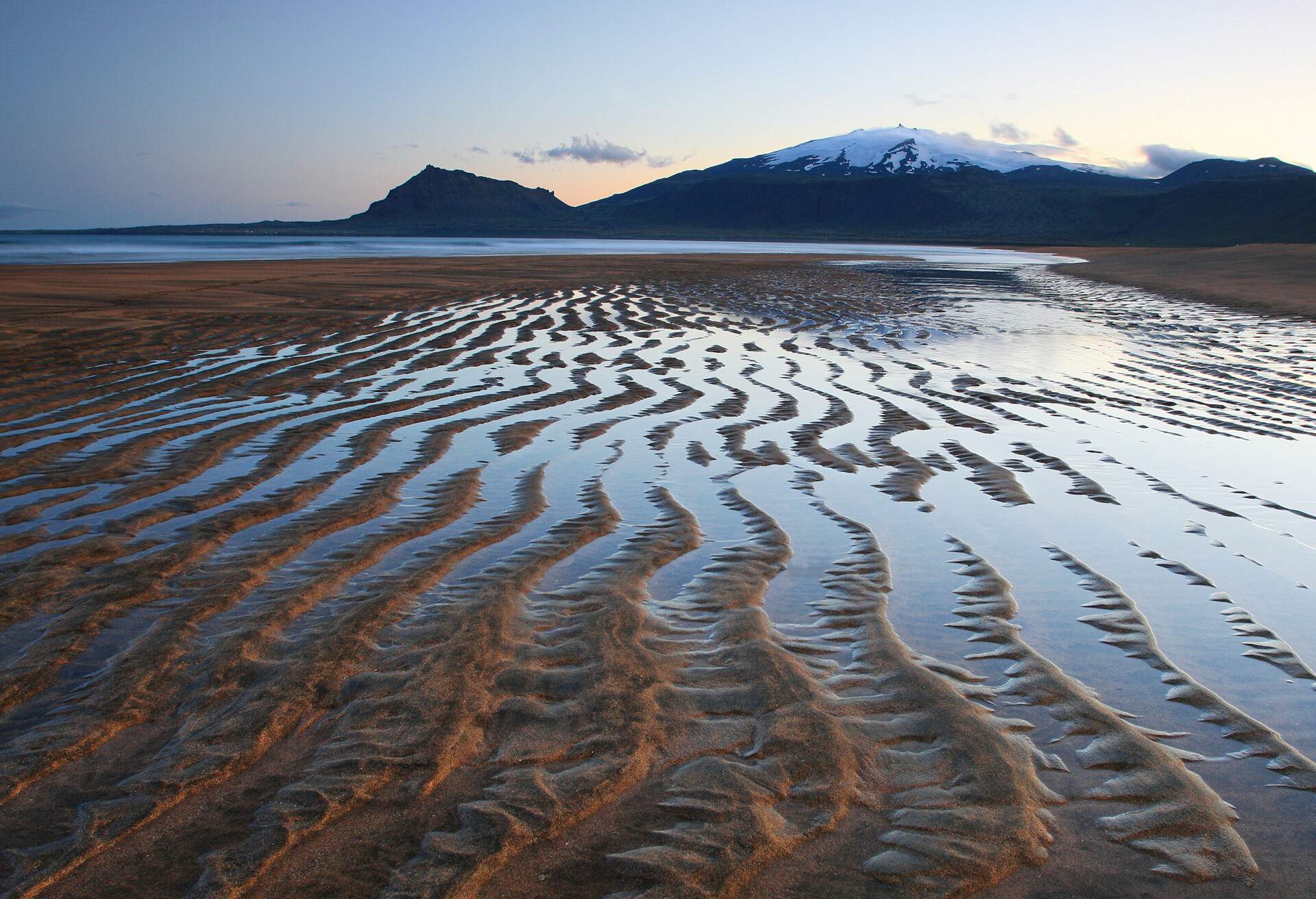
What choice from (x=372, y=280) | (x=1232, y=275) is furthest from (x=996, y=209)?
(x=372, y=280)

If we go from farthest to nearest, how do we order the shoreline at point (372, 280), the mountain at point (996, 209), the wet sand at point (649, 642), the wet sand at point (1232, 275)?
the mountain at point (996, 209), the wet sand at point (1232, 275), the shoreline at point (372, 280), the wet sand at point (649, 642)

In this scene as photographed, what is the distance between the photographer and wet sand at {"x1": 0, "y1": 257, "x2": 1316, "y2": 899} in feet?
6.25

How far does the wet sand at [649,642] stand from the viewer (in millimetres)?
→ 1906

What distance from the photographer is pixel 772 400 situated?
7273 millimetres

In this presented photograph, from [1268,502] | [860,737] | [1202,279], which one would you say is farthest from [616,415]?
[1202,279]

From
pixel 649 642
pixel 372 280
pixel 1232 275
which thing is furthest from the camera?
pixel 1232 275

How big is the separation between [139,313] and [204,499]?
906 centimetres

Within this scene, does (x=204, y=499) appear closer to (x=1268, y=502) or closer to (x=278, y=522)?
(x=278, y=522)

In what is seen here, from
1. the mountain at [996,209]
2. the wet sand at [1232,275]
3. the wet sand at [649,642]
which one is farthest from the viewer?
the mountain at [996,209]

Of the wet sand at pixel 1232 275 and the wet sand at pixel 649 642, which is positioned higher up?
the wet sand at pixel 649 642

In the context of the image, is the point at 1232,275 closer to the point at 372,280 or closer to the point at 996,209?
the point at 372,280

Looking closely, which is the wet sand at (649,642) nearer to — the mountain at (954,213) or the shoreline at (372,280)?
the shoreline at (372,280)

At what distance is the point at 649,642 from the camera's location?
292cm

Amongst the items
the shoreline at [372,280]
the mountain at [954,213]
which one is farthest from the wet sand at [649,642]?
the mountain at [954,213]
